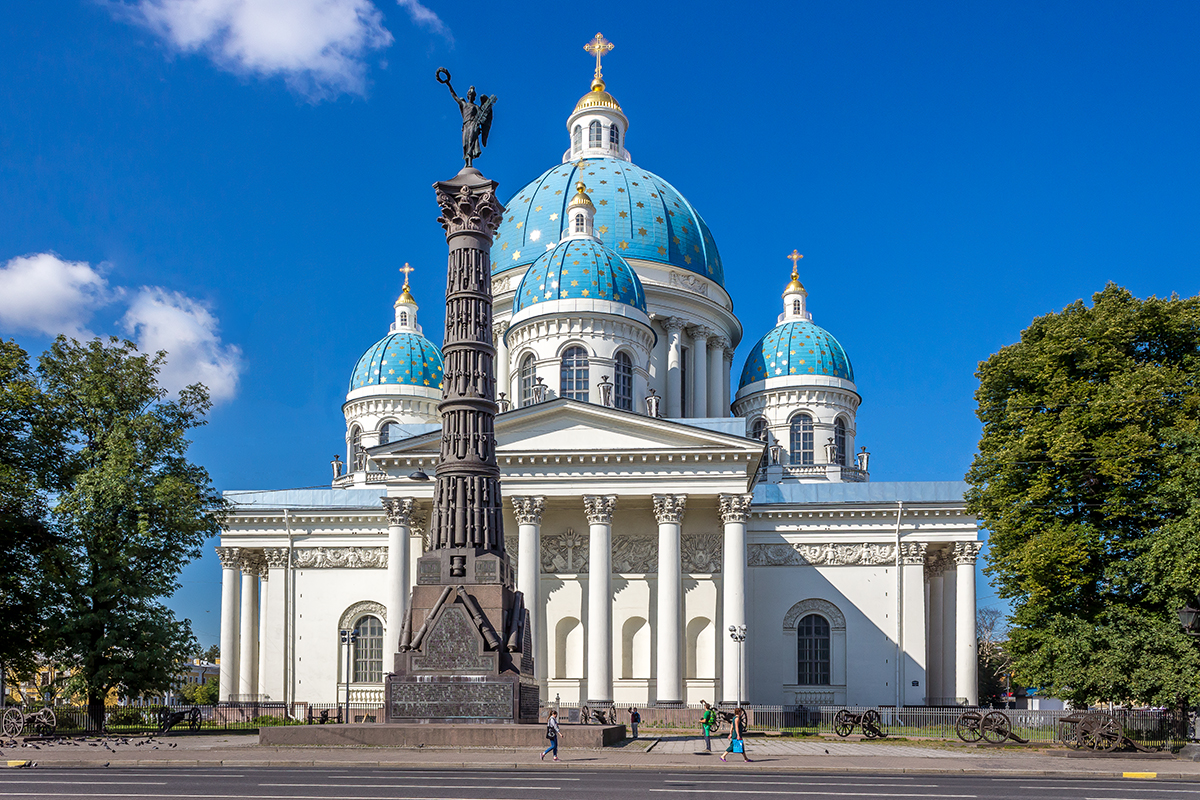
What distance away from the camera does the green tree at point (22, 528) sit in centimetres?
3155

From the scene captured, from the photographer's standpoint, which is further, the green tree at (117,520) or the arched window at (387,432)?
the arched window at (387,432)

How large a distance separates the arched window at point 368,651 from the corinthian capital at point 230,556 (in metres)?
6.70

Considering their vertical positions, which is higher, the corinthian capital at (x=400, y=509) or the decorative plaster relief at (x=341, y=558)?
the corinthian capital at (x=400, y=509)

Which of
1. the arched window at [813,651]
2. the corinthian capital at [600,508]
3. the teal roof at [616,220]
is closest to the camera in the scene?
the corinthian capital at [600,508]

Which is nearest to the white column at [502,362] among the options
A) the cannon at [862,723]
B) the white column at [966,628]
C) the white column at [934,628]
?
the white column at [934,628]

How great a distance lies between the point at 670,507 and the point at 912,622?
41.5 feet

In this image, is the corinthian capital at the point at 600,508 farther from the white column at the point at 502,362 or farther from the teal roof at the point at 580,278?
the white column at the point at 502,362

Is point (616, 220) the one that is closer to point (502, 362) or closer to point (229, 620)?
point (502, 362)

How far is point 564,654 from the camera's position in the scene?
44.2m

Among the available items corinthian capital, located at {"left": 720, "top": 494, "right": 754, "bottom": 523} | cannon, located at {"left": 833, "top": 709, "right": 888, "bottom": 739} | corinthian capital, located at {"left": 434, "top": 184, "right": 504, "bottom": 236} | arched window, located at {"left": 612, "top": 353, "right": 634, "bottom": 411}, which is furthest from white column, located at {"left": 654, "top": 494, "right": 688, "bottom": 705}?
corinthian capital, located at {"left": 434, "top": 184, "right": 504, "bottom": 236}

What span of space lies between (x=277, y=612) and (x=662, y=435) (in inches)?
819

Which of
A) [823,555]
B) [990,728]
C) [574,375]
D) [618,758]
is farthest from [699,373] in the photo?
[618,758]

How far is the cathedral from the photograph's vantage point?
40281 mm

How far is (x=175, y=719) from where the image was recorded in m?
33.7
